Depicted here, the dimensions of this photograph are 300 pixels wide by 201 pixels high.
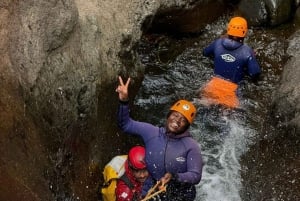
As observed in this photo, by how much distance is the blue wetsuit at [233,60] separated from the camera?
24.6 feet

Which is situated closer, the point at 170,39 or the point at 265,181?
the point at 265,181

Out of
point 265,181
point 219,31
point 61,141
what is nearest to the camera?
point 61,141

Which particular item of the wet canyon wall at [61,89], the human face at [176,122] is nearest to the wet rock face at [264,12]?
the wet canyon wall at [61,89]

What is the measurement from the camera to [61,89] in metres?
4.79

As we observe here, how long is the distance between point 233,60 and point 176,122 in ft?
8.65

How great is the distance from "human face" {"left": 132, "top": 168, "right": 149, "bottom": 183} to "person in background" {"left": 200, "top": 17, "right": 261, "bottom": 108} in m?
2.38

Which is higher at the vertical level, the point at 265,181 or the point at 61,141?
the point at 61,141

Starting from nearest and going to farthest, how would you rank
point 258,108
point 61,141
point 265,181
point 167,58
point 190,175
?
point 61,141, point 190,175, point 265,181, point 258,108, point 167,58

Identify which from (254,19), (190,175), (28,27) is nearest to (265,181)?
(190,175)

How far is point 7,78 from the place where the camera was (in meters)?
4.16

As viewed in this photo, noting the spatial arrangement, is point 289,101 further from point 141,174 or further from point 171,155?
point 141,174

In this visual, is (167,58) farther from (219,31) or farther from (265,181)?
(265,181)

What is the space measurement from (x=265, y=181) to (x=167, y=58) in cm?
311

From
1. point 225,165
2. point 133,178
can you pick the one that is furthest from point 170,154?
point 225,165
